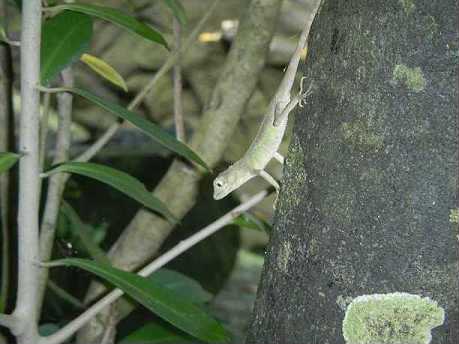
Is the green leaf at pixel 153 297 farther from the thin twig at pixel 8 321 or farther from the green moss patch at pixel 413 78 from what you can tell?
the green moss patch at pixel 413 78

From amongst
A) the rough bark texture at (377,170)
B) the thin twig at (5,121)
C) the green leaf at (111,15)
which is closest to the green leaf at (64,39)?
the green leaf at (111,15)

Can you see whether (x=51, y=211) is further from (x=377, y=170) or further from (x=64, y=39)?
(x=377, y=170)

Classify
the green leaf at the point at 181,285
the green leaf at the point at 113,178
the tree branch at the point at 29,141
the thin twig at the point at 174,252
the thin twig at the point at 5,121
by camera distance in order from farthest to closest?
1. the green leaf at the point at 181,285
2. the thin twig at the point at 5,121
3. the thin twig at the point at 174,252
4. the green leaf at the point at 113,178
5. the tree branch at the point at 29,141

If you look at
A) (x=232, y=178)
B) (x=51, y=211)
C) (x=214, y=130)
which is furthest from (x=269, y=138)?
(x=51, y=211)

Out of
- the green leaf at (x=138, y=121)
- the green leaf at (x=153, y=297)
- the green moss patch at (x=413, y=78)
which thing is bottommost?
the green leaf at (x=153, y=297)

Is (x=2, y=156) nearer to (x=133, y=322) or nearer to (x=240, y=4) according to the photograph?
(x=133, y=322)

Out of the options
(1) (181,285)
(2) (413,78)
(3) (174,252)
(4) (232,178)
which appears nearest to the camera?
(2) (413,78)

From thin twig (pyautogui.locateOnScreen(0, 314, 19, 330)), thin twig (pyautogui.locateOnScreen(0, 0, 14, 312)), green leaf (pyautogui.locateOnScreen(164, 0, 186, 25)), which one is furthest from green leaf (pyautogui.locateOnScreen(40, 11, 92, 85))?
thin twig (pyautogui.locateOnScreen(0, 314, 19, 330))
